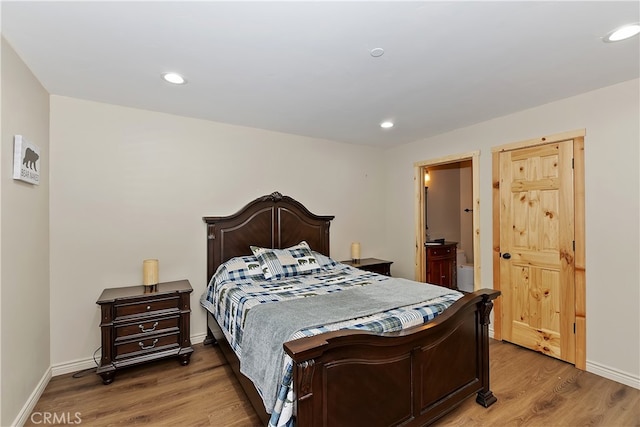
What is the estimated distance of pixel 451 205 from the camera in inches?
232

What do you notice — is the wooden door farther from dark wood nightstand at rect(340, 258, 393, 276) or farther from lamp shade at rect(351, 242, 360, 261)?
lamp shade at rect(351, 242, 360, 261)

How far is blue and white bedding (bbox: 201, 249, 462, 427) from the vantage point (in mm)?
1634

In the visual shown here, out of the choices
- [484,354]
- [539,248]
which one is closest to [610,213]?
[539,248]

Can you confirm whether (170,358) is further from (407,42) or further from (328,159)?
(407,42)

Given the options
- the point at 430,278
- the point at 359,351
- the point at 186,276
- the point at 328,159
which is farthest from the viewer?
the point at 430,278

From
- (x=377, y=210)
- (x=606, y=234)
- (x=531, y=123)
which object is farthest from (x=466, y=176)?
(x=606, y=234)

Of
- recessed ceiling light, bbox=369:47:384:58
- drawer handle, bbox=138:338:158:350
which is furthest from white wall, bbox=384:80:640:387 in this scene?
drawer handle, bbox=138:338:158:350

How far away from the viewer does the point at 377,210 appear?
4793 mm

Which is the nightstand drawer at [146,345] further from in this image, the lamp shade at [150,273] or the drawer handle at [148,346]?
the lamp shade at [150,273]

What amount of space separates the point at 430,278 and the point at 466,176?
7.78ft

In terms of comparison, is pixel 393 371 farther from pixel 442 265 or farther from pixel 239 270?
pixel 442 265

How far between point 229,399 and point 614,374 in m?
3.18

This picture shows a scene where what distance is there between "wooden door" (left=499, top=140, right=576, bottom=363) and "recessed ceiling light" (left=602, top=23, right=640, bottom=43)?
1123 mm

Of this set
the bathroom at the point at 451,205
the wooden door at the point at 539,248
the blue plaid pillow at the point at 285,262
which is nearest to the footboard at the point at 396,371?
the wooden door at the point at 539,248
